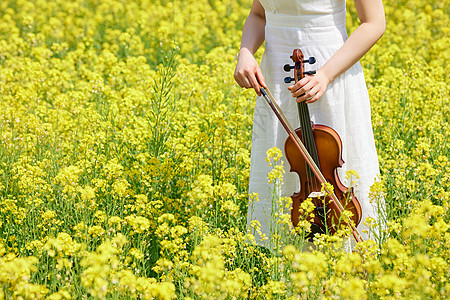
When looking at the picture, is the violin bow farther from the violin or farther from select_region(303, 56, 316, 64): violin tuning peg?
select_region(303, 56, 316, 64): violin tuning peg

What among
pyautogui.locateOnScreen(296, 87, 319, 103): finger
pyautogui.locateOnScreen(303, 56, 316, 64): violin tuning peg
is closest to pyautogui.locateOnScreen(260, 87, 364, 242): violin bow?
pyautogui.locateOnScreen(296, 87, 319, 103): finger

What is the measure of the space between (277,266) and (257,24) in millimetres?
1218

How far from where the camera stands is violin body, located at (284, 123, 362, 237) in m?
2.71


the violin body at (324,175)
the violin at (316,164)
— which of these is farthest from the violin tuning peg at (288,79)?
the violin body at (324,175)

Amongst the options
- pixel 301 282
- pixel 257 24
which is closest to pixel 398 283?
pixel 301 282

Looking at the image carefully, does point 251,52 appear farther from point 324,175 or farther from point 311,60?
point 324,175

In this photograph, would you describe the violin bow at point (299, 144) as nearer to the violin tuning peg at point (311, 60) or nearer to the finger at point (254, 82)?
the finger at point (254, 82)

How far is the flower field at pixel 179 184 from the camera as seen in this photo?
2340 mm

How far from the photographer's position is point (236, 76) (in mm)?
2785

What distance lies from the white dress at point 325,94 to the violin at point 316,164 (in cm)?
11

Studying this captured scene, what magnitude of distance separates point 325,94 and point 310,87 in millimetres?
245

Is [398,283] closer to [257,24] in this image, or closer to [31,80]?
[257,24]

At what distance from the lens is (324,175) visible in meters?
2.78

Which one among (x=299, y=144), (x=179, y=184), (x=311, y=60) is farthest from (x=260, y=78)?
(x=179, y=184)
